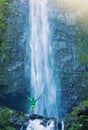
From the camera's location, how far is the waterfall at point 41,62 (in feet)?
91.5

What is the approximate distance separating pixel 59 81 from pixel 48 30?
479cm

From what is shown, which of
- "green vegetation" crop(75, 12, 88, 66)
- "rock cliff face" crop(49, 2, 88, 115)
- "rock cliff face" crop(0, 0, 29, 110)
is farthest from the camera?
"green vegetation" crop(75, 12, 88, 66)

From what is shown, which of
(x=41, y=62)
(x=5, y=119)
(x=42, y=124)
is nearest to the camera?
(x=42, y=124)

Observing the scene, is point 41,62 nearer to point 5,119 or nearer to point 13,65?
point 13,65

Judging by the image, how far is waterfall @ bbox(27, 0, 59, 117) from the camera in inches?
1098

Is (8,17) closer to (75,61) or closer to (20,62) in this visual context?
(20,62)

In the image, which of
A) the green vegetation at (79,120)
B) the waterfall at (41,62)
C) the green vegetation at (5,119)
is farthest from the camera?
the waterfall at (41,62)

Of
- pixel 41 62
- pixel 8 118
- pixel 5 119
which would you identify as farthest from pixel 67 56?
pixel 5 119

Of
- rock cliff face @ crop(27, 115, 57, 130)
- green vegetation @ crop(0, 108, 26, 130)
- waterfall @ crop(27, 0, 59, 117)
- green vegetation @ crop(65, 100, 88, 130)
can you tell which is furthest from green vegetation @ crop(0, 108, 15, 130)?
waterfall @ crop(27, 0, 59, 117)

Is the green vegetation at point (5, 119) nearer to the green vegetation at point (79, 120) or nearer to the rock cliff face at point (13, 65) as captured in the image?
the green vegetation at point (79, 120)

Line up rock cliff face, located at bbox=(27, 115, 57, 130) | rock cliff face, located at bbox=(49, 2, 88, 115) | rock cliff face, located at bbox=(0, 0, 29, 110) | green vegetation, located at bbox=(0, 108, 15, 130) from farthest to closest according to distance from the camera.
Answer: rock cliff face, located at bbox=(49, 2, 88, 115) → rock cliff face, located at bbox=(0, 0, 29, 110) → rock cliff face, located at bbox=(27, 115, 57, 130) → green vegetation, located at bbox=(0, 108, 15, 130)

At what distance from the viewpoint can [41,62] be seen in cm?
2922

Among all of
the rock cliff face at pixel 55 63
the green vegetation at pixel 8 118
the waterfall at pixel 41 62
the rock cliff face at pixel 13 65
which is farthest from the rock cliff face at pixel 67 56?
the green vegetation at pixel 8 118

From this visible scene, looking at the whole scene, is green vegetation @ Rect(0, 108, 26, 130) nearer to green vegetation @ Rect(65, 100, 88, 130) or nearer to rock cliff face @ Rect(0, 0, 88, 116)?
green vegetation @ Rect(65, 100, 88, 130)
